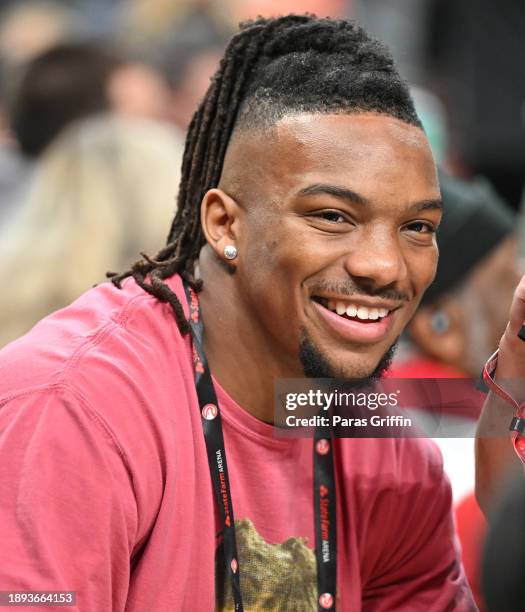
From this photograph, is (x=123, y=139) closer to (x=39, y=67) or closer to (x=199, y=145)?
(x=39, y=67)

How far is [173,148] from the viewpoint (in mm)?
4637

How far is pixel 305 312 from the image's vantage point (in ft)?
7.35

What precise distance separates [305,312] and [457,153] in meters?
5.12

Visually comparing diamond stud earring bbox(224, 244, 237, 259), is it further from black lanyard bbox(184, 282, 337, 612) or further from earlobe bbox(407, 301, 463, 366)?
earlobe bbox(407, 301, 463, 366)

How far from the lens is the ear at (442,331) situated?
394 centimetres

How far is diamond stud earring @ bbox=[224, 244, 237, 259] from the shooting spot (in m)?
2.32

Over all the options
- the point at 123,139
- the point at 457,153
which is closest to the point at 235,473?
the point at 123,139

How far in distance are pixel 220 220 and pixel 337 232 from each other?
10.7 inches

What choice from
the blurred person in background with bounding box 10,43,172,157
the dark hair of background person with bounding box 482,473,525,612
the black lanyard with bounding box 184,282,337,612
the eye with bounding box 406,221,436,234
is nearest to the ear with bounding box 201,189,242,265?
the black lanyard with bounding box 184,282,337,612

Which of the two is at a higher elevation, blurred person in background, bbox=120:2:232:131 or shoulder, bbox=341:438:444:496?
blurred person in background, bbox=120:2:232:131

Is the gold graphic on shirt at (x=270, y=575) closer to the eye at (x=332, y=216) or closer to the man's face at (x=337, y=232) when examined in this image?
the man's face at (x=337, y=232)

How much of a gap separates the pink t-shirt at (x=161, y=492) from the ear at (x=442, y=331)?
1505 millimetres

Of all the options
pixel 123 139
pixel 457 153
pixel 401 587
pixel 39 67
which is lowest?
pixel 401 587

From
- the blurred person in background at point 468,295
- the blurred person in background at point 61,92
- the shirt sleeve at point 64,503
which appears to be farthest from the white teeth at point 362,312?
the blurred person in background at point 61,92
